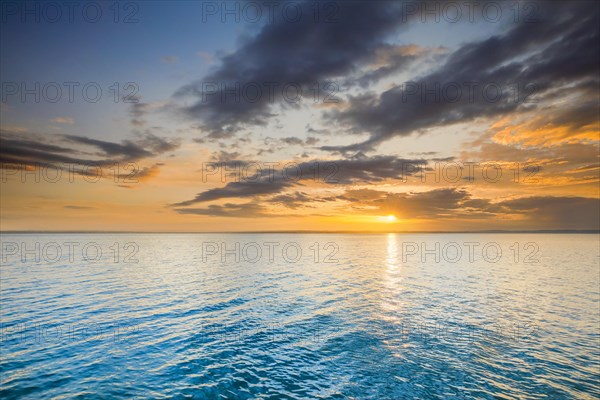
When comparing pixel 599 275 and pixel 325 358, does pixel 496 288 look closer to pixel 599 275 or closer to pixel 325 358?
pixel 599 275

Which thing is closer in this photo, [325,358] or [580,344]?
[325,358]

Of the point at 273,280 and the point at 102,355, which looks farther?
the point at 273,280

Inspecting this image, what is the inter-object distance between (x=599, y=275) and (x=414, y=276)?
152 feet

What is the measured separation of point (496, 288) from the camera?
198 ft

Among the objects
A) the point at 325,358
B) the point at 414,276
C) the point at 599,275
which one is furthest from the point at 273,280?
the point at 599,275

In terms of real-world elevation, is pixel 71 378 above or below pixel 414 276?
above

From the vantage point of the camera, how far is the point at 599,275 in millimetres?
76750

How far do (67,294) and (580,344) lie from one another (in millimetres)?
68557

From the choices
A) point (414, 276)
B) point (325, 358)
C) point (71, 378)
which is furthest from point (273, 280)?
point (71, 378)

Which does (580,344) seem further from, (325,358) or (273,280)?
(273,280)

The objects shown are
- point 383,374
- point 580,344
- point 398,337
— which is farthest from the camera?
point 398,337

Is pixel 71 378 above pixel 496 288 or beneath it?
above

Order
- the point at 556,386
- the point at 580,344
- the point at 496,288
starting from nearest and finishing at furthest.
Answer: the point at 556,386, the point at 580,344, the point at 496,288

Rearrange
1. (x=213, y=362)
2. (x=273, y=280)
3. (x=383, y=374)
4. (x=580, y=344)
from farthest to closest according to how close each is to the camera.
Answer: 1. (x=273, y=280)
2. (x=580, y=344)
3. (x=213, y=362)
4. (x=383, y=374)
